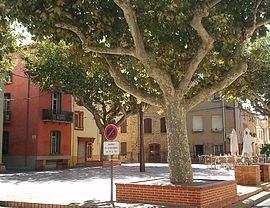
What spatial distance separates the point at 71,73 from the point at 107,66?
16.9 meters

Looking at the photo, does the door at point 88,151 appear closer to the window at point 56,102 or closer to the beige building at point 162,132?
the beige building at point 162,132

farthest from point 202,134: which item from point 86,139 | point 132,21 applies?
point 132,21

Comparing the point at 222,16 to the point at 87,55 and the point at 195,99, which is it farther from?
the point at 87,55

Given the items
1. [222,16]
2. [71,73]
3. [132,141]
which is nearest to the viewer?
[222,16]

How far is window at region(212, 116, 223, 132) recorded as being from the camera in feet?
151

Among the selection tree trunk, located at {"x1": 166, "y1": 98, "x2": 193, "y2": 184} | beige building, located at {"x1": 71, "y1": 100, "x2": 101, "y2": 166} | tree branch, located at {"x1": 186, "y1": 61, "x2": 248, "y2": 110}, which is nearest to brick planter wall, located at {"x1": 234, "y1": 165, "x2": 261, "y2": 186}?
tree branch, located at {"x1": 186, "y1": 61, "x2": 248, "y2": 110}

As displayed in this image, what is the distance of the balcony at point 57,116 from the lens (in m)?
33.2

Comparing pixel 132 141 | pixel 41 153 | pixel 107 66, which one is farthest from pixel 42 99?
pixel 107 66

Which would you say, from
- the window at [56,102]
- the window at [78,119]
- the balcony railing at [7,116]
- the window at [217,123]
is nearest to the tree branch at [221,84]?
the window at [56,102]

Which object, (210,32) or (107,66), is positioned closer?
(210,32)

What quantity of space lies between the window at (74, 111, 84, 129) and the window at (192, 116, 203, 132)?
1479 cm

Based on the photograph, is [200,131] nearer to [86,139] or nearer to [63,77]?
[86,139]

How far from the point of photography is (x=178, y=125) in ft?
37.2

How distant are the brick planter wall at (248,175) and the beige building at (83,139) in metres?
22.9
